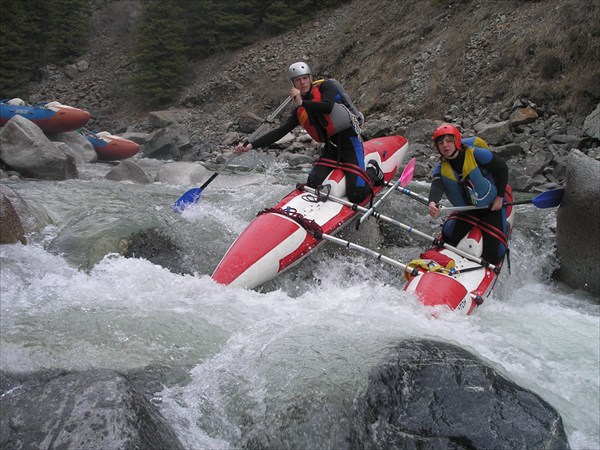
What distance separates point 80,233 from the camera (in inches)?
188

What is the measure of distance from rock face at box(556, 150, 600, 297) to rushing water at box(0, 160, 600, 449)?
0.51ft

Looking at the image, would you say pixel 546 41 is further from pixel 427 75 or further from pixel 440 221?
pixel 440 221

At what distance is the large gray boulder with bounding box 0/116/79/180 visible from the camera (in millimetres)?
7527

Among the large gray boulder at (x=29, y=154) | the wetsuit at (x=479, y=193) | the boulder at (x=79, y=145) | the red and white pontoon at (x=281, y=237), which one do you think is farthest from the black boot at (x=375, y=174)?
the boulder at (x=79, y=145)

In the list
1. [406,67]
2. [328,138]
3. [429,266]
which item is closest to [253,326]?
[429,266]

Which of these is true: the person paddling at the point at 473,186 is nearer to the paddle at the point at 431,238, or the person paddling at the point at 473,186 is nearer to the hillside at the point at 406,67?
the paddle at the point at 431,238

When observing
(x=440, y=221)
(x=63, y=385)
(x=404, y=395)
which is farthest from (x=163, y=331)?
(x=440, y=221)

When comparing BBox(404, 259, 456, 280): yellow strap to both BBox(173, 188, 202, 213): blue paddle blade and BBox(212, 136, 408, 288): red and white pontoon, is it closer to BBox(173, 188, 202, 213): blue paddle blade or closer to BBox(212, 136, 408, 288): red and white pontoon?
BBox(212, 136, 408, 288): red and white pontoon

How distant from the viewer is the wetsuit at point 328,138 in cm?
532

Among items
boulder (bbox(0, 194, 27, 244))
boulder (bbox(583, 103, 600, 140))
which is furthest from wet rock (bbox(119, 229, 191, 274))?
boulder (bbox(583, 103, 600, 140))

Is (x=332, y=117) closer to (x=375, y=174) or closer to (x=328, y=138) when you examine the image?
(x=328, y=138)

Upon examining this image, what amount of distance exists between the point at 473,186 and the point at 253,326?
7.77 ft

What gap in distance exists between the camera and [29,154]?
7.55m

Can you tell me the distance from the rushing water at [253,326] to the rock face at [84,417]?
316 mm
